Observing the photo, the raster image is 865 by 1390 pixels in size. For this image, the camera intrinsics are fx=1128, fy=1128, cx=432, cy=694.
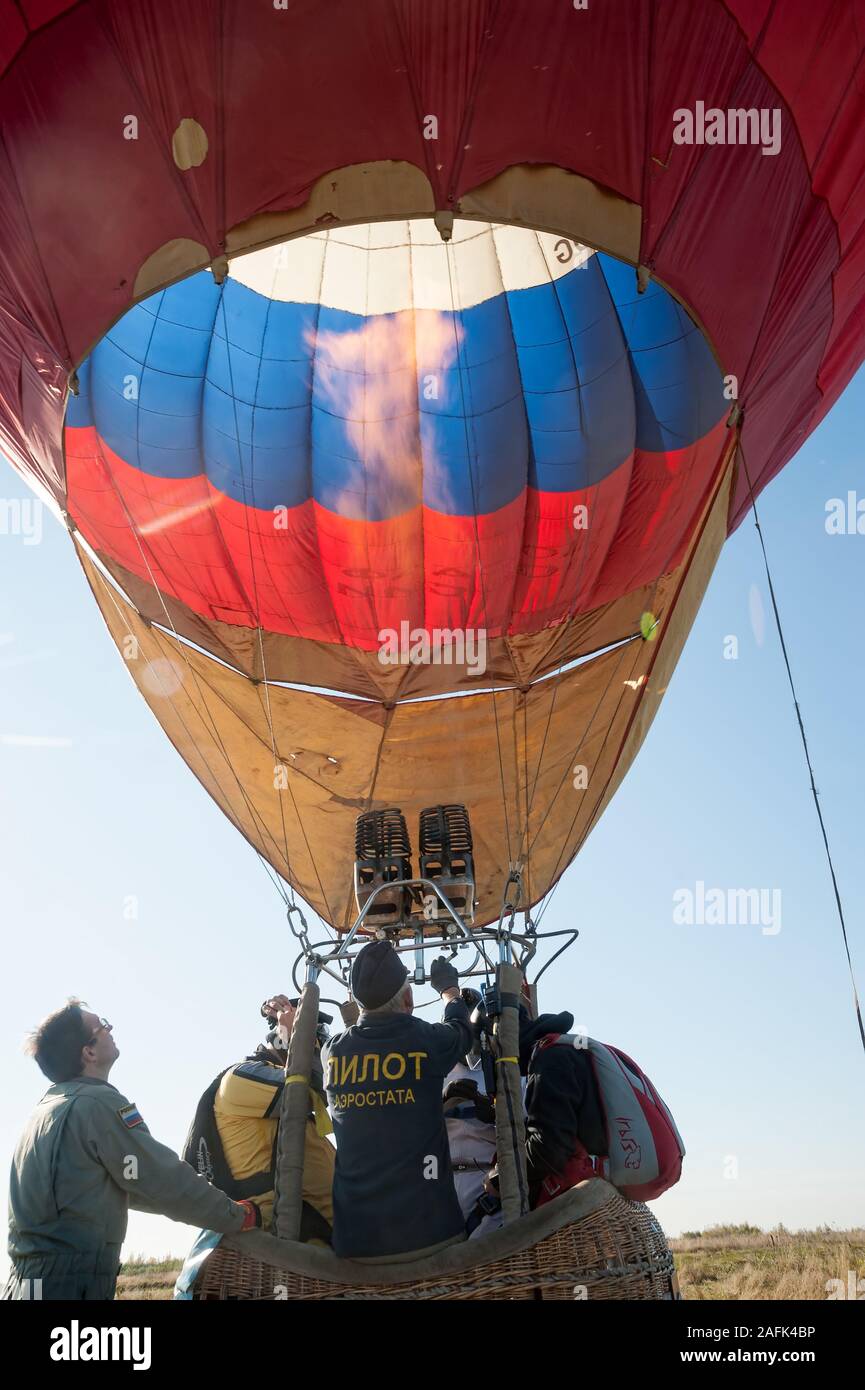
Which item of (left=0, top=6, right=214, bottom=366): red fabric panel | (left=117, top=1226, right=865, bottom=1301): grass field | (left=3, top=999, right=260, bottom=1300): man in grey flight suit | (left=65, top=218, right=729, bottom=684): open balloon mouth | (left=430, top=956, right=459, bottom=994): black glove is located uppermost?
(left=65, top=218, right=729, bottom=684): open balloon mouth

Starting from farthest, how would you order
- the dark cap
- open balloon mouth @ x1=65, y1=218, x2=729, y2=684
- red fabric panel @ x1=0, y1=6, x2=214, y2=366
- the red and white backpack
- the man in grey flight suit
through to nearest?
open balloon mouth @ x1=65, y1=218, x2=729, y2=684 < red fabric panel @ x1=0, y1=6, x2=214, y2=366 < the red and white backpack < the dark cap < the man in grey flight suit

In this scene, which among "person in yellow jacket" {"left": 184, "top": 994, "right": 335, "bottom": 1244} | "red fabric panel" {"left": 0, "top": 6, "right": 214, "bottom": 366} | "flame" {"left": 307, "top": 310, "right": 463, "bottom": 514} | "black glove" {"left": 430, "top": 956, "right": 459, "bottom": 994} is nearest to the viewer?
Result: "person in yellow jacket" {"left": 184, "top": 994, "right": 335, "bottom": 1244}

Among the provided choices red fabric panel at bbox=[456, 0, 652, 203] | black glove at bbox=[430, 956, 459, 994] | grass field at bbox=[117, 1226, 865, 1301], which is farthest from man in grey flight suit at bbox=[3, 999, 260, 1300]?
grass field at bbox=[117, 1226, 865, 1301]

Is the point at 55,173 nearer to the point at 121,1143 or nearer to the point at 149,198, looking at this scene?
the point at 149,198

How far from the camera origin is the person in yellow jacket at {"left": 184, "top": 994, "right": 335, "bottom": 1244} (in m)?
3.40

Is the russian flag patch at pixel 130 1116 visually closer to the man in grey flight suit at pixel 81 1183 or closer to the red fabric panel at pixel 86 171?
the man in grey flight suit at pixel 81 1183

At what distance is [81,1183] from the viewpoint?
2.60 m

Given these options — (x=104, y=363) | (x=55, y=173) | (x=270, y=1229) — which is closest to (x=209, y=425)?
(x=104, y=363)

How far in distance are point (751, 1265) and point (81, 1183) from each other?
6.89 meters

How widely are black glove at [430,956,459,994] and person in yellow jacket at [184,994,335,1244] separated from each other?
1101mm

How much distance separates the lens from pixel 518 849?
7.56 meters

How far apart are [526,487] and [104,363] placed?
8.07ft

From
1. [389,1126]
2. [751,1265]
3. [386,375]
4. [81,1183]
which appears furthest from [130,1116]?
[751,1265]

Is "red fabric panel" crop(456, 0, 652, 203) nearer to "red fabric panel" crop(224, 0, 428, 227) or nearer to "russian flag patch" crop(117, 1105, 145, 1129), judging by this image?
"red fabric panel" crop(224, 0, 428, 227)
